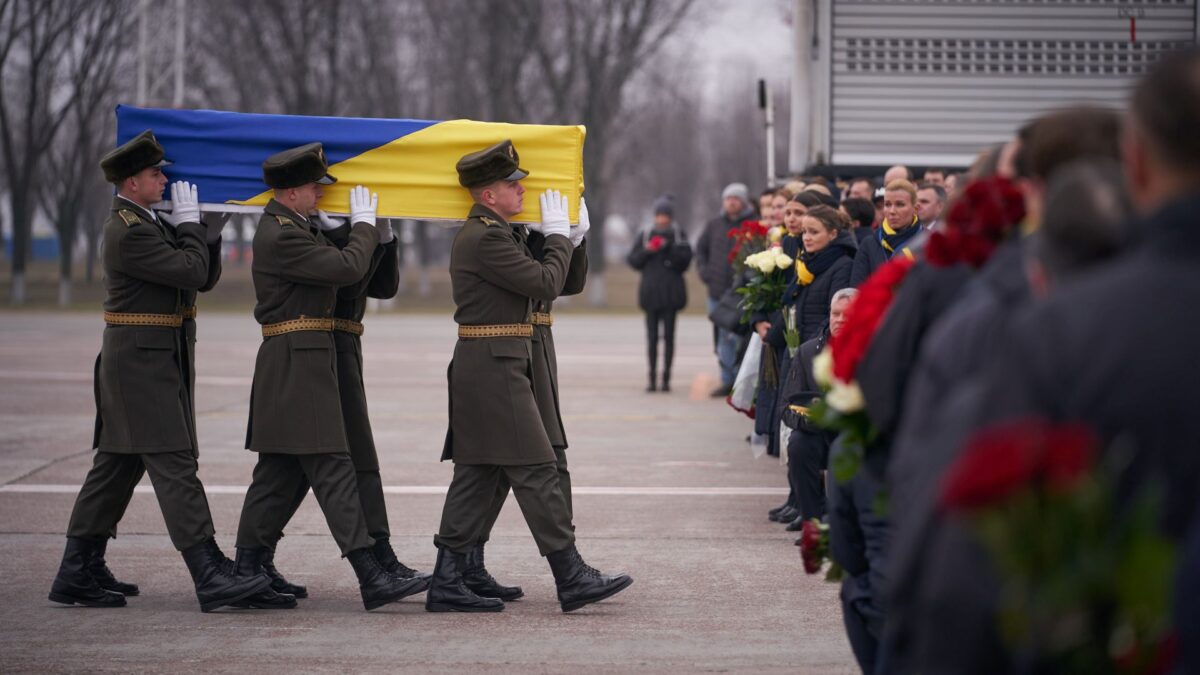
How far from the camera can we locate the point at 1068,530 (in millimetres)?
2559

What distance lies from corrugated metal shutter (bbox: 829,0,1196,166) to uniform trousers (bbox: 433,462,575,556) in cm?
458

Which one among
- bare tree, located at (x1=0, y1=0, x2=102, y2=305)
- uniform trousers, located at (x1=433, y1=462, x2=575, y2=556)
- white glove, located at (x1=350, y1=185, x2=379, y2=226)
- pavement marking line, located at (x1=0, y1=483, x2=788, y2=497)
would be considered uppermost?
bare tree, located at (x1=0, y1=0, x2=102, y2=305)

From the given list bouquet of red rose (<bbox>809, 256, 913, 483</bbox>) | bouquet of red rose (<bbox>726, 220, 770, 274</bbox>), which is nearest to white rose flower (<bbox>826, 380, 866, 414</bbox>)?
bouquet of red rose (<bbox>809, 256, 913, 483</bbox>)

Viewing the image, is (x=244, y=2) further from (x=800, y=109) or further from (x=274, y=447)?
(x=274, y=447)

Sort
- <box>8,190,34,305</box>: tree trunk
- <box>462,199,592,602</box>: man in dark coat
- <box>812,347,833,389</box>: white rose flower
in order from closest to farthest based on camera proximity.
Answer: <box>812,347,833,389</box>: white rose flower < <box>462,199,592,602</box>: man in dark coat < <box>8,190,34,305</box>: tree trunk

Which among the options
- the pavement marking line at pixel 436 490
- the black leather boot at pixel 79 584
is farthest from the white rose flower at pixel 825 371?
the pavement marking line at pixel 436 490

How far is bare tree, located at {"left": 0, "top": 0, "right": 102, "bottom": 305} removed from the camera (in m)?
36.3

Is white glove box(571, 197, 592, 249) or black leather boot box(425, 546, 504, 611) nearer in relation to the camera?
black leather boot box(425, 546, 504, 611)

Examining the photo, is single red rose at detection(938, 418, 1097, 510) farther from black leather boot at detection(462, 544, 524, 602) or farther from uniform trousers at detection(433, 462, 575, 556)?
black leather boot at detection(462, 544, 524, 602)

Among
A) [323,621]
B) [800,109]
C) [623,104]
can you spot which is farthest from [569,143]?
[623,104]

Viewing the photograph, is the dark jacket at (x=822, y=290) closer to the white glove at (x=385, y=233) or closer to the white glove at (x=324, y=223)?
the white glove at (x=385, y=233)

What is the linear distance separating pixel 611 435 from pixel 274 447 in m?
6.32

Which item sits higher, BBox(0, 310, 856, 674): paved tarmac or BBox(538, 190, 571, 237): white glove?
BBox(538, 190, 571, 237): white glove

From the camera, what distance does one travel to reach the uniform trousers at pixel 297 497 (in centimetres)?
696
